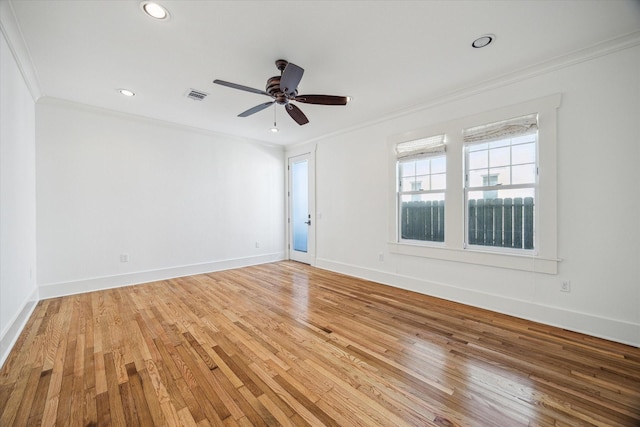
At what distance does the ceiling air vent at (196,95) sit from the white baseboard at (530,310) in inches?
144

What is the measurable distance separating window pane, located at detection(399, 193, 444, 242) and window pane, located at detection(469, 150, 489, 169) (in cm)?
55

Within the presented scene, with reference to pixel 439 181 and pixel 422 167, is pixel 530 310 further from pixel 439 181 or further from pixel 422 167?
pixel 422 167

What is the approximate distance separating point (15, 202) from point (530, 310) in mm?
5494

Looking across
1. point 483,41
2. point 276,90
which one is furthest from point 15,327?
point 483,41

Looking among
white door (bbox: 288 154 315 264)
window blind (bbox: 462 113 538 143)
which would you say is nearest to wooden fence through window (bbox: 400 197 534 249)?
window blind (bbox: 462 113 538 143)

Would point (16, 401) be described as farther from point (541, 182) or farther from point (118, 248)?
point (541, 182)

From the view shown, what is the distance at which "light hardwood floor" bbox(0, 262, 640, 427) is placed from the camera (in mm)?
1576

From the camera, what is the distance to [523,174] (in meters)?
3.02

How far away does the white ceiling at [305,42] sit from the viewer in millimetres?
2014

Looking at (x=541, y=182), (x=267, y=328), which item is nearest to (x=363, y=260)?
(x=267, y=328)

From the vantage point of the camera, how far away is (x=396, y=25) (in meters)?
2.19

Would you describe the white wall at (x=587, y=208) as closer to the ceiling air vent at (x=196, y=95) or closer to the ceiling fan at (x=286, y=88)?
the ceiling fan at (x=286, y=88)

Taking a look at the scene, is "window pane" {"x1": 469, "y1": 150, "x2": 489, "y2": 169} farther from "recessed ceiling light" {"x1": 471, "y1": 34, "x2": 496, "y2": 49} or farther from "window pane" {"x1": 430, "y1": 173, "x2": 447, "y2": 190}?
"recessed ceiling light" {"x1": 471, "y1": 34, "x2": 496, "y2": 49}

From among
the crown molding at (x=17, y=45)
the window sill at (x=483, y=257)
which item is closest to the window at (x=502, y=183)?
the window sill at (x=483, y=257)
